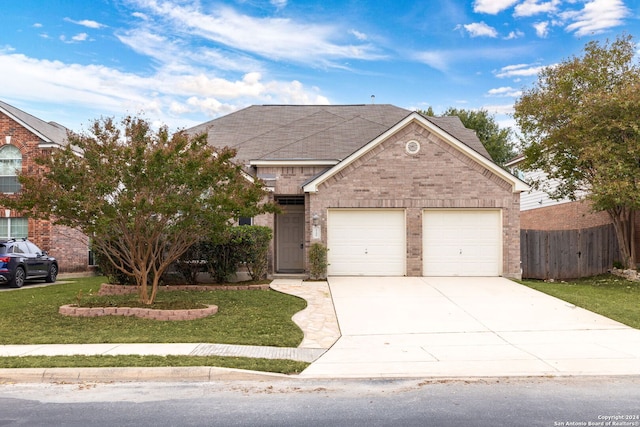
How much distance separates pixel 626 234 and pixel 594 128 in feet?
15.3

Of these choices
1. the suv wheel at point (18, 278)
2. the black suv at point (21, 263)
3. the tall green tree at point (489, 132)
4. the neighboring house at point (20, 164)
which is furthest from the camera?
the tall green tree at point (489, 132)

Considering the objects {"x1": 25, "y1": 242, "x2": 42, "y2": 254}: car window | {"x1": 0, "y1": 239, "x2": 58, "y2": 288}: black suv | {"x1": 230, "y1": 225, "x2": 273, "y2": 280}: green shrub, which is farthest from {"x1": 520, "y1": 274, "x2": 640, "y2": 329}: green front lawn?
{"x1": 25, "y1": 242, "x2": 42, "y2": 254}: car window

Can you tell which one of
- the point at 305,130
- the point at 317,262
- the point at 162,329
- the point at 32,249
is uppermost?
the point at 305,130

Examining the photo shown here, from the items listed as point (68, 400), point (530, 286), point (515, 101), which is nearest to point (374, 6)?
point (515, 101)

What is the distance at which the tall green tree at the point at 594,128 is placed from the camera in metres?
16.8

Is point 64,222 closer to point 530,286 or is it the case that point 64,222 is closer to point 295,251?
point 295,251

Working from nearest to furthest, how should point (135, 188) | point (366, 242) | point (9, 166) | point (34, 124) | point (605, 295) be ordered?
point (135, 188)
point (605, 295)
point (366, 242)
point (9, 166)
point (34, 124)

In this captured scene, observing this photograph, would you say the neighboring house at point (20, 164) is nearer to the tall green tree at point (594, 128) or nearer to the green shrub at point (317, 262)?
the green shrub at point (317, 262)

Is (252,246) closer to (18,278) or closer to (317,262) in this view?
(317,262)

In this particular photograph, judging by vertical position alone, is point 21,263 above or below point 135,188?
below

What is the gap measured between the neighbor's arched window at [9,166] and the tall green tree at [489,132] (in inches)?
1362

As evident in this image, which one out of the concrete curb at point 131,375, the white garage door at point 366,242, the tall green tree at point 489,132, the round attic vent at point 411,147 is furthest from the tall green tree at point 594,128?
the tall green tree at point 489,132

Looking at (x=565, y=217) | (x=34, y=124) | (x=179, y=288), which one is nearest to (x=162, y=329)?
(x=179, y=288)

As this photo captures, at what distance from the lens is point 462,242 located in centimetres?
1838
